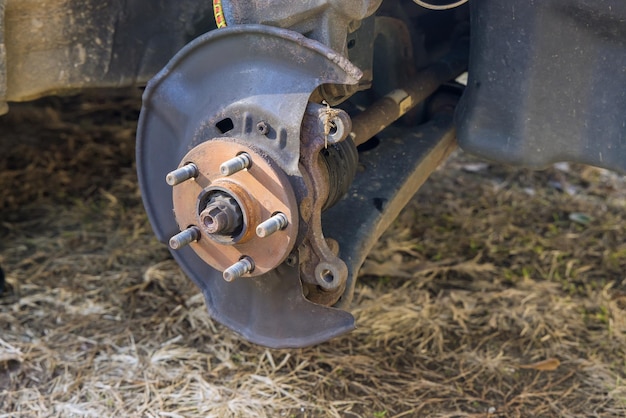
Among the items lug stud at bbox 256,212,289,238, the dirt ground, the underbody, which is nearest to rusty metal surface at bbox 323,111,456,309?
the underbody

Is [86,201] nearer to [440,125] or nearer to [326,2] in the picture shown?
[440,125]

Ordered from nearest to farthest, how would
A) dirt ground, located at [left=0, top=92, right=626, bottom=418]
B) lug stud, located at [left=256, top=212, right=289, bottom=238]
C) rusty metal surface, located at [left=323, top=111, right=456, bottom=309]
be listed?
1. lug stud, located at [left=256, top=212, right=289, bottom=238]
2. rusty metal surface, located at [left=323, top=111, right=456, bottom=309]
3. dirt ground, located at [left=0, top=92, right=626, bottom=418]

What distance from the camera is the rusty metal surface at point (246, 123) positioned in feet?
3.87

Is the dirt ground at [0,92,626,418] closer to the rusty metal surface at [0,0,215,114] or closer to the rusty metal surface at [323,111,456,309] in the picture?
the rusty metal surface at [323,111,456,309]

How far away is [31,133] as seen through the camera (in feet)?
9.00

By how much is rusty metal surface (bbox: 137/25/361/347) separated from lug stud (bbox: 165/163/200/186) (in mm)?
63

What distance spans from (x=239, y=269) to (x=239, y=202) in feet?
0.36

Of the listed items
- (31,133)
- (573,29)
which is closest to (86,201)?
(31,133)

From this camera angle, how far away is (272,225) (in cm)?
118

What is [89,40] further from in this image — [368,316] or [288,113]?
[368,316]

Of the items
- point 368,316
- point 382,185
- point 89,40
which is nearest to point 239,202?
point 382,185

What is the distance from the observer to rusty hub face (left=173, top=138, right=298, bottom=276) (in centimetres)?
120

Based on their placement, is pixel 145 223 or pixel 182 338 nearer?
pixel 182 338

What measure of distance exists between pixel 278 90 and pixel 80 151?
1616mm
